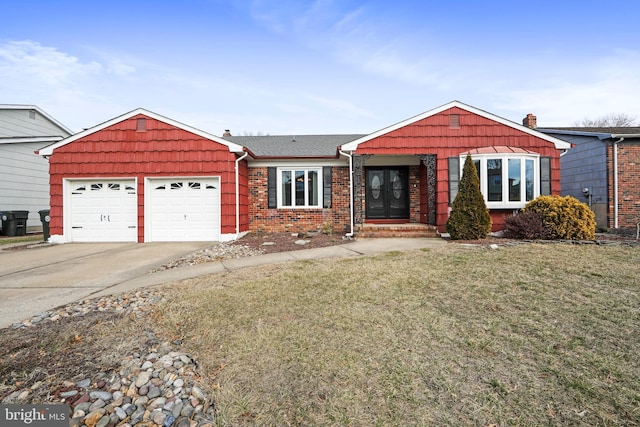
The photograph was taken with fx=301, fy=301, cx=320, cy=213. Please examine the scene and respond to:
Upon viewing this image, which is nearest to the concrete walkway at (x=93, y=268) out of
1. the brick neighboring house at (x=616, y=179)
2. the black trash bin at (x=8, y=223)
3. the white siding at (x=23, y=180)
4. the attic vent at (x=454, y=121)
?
the attic vent at (x=454, y=121)

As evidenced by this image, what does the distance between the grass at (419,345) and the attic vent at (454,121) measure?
20.8ft

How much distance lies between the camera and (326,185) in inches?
438

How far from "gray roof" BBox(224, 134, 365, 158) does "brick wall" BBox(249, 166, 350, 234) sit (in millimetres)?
871

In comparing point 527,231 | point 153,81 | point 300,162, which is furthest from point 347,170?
point 153,81

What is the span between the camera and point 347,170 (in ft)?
36.8

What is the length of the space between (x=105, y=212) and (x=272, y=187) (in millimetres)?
5573

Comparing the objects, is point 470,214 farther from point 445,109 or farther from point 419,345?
point 419,345

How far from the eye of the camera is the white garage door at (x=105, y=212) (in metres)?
9.96

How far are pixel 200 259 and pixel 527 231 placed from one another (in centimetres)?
805

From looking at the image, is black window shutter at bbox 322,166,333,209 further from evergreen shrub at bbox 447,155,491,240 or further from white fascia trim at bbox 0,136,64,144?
white fascia trim at bbox 0,136,64,144

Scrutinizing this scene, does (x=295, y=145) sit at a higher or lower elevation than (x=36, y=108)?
lower

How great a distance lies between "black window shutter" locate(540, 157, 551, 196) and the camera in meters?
9.48

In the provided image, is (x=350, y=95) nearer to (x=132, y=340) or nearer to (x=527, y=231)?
(x=527, y=231)

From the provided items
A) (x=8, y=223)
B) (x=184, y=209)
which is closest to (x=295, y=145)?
(x=184, y=209)
